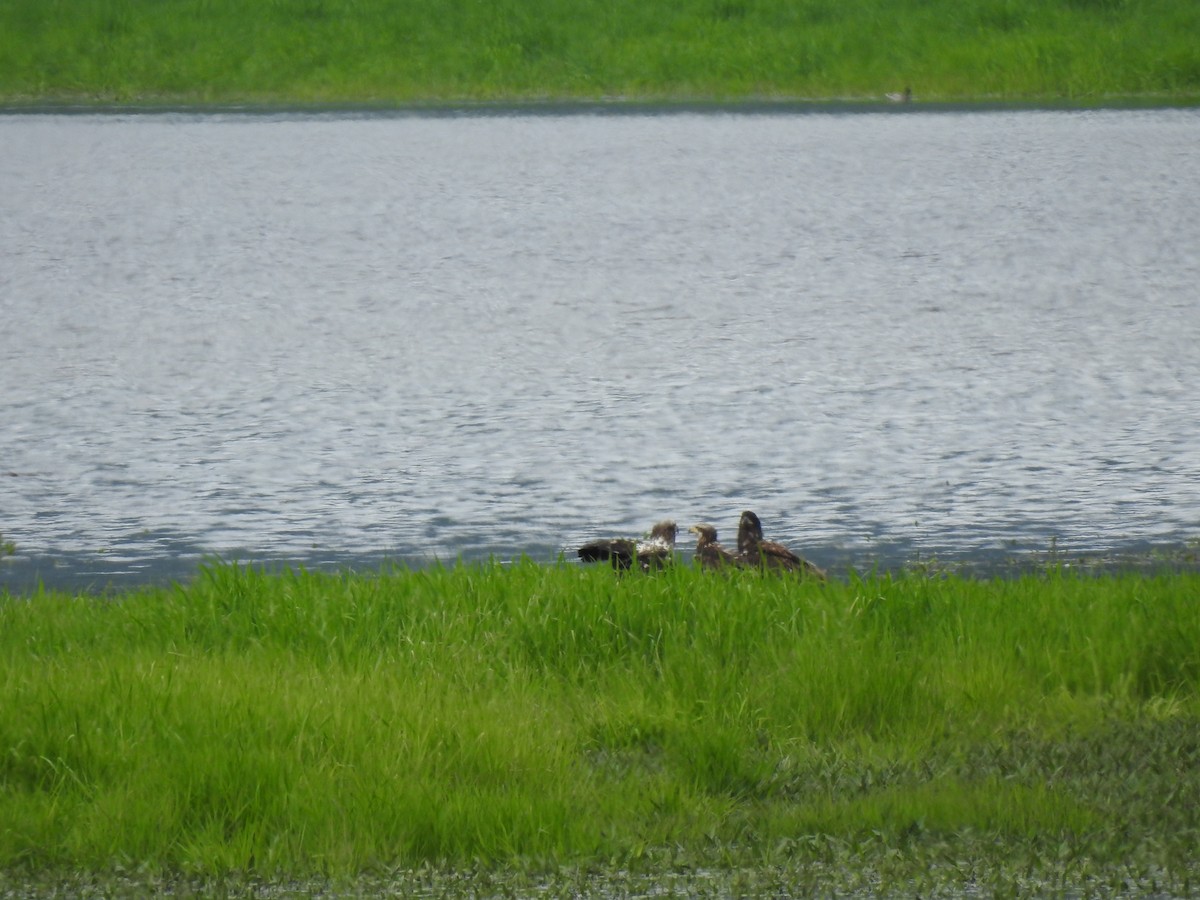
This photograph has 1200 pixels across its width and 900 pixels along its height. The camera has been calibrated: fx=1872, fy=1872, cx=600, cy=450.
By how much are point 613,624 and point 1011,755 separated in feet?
5.03

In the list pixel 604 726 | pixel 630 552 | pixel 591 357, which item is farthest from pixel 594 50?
pixel 604 726

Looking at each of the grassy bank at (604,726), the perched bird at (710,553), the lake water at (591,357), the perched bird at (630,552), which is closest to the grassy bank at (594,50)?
the lake water at (591,357)

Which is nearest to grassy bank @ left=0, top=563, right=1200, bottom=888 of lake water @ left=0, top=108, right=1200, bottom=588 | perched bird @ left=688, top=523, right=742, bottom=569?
perched bird @ left=688, top=523, right=742, bottom=569

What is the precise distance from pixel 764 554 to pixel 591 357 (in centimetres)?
628

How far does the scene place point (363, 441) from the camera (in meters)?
10.5

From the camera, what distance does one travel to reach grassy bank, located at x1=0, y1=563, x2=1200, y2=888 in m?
4.97

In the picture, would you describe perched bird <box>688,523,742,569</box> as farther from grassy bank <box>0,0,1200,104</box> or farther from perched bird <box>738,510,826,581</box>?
grassy bank <box>0,0,1200,104</box>

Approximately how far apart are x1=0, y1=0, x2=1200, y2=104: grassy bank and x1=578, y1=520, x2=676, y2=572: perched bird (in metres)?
33.8

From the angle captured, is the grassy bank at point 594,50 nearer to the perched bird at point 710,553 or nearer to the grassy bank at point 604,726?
the perched bird at point 710,553

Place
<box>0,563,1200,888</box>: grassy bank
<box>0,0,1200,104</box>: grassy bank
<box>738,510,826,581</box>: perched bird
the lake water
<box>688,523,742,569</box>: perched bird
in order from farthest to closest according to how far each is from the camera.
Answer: <box>0,0,1200,104</box>: grassy bank < the lake water < <box>688,523,742,569</box>: perched bird < <box>738,510,826,581</box>: perched bird < <box>0,563,1200,888</box>: grassy bank

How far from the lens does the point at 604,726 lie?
19.1 ft

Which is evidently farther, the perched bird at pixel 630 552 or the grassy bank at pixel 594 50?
the grassy bank at pixel 594 50

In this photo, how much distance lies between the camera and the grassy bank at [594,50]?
1575 inches

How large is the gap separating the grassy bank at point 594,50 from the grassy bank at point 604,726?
34537mm
